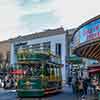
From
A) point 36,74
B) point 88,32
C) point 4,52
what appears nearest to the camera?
point 88,32

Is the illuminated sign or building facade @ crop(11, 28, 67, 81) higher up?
building facade @ crop(11, 28, 67, 81)

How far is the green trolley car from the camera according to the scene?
25922 millimetres

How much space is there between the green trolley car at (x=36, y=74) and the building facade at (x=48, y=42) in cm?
1974

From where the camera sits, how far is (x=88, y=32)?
50.6 feet

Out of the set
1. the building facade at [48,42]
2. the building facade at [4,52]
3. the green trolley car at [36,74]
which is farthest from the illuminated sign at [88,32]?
the building facade at [4,52]

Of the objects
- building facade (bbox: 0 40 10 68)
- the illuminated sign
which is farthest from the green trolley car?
building facade (bbox: 0 40 10 68)

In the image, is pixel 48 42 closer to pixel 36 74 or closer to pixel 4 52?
pixel 4 52

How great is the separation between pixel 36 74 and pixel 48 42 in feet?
88.3

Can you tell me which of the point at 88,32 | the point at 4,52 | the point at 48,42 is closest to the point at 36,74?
the point at 88,32

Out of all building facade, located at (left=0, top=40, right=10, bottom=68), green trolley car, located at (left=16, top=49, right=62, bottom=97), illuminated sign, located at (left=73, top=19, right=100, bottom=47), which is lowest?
green trolley car, located at (left=16, top=49, right=62, bottom=97)

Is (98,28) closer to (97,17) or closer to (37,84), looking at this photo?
(97,17)

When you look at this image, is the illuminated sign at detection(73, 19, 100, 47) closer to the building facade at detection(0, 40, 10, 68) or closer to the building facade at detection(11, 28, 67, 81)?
the building facade at detection(11, 28, 67, 81)

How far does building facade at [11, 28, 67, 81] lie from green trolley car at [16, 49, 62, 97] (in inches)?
777

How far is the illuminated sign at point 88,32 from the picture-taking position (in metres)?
14.5
